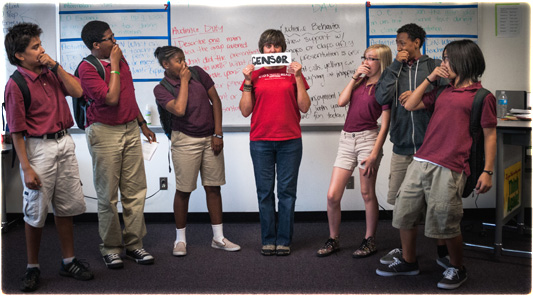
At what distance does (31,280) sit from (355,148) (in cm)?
202

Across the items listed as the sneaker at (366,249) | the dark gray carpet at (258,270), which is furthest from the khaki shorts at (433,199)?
the sneaker at (366,249)

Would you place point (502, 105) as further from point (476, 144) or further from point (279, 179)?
point (279, 179)

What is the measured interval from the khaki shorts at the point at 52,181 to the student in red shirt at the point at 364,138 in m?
1.56

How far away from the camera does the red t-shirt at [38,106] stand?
2.56 metres

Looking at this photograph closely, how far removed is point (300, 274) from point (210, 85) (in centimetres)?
135

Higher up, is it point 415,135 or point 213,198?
point 415,135

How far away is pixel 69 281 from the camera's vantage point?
2857 mm

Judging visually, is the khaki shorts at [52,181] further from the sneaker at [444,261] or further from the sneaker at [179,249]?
the sneaker at [444,261]

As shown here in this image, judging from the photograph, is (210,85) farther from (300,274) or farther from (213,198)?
(300,274)

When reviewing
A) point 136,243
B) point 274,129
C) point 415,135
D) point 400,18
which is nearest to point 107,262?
point 136,243

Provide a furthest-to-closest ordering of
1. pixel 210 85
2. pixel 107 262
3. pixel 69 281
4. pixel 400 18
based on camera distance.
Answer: pixel 400 18 < pixel 210 85 < pixel 107 262 < pixel 69 281

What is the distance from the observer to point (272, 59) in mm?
3066

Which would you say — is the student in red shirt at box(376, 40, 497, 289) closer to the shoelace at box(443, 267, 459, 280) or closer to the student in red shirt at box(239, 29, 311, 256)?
A: the shoelace at box(443, 267, 459, 280)

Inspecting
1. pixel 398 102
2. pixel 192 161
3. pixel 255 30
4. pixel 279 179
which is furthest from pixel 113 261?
pixel 255 30
